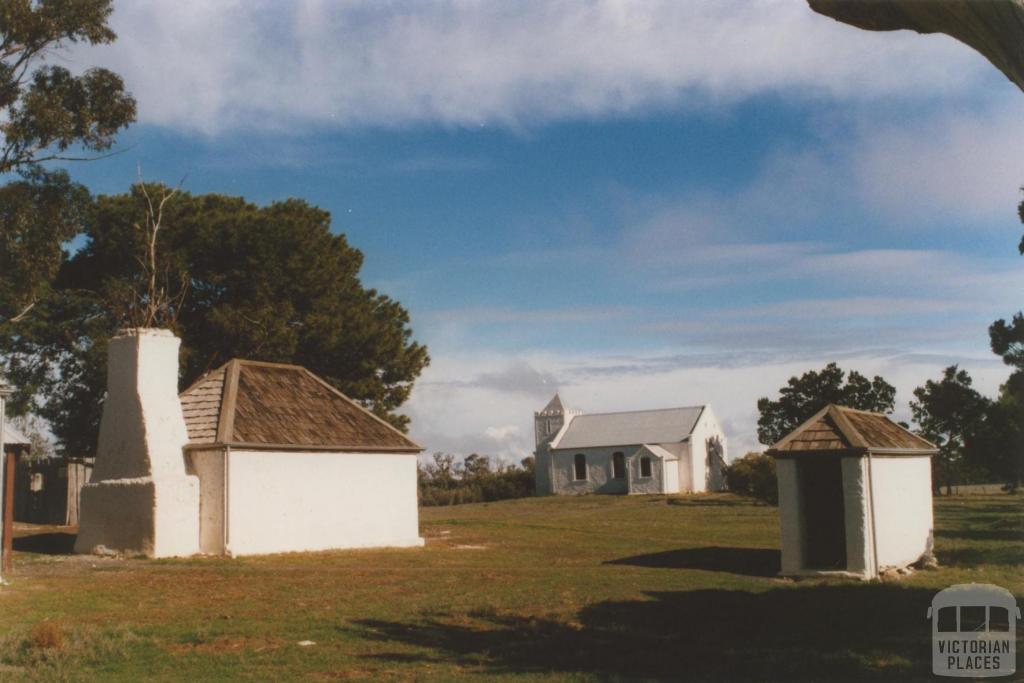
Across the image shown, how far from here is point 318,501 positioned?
2300 cm

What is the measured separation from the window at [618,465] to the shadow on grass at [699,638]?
44.4 meters

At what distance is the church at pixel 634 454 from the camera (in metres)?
56.5

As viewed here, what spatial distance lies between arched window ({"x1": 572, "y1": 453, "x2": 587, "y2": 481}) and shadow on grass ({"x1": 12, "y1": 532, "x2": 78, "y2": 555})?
37878mm

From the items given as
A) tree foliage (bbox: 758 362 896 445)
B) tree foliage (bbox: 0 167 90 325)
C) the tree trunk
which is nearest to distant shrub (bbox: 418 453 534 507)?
tree foliage (bbox: 758 362 896 445)

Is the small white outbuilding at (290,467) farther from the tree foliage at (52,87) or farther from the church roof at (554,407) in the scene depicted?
the church roof at (554,407)

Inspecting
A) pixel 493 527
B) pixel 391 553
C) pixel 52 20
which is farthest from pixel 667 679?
pixel 493 527

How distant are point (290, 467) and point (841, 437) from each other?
41.4 ft

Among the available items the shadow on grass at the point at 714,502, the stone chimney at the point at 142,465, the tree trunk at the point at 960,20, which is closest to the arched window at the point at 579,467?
the shadow on grass at the point at 714,502

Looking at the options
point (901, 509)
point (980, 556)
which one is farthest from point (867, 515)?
point (980, 556)

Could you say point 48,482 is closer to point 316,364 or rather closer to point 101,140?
point 316,364

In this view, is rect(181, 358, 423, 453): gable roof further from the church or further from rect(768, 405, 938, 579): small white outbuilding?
the church

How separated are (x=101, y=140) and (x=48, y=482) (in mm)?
13335

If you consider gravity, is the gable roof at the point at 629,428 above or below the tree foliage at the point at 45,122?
below

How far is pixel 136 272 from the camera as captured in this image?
3331 cm
